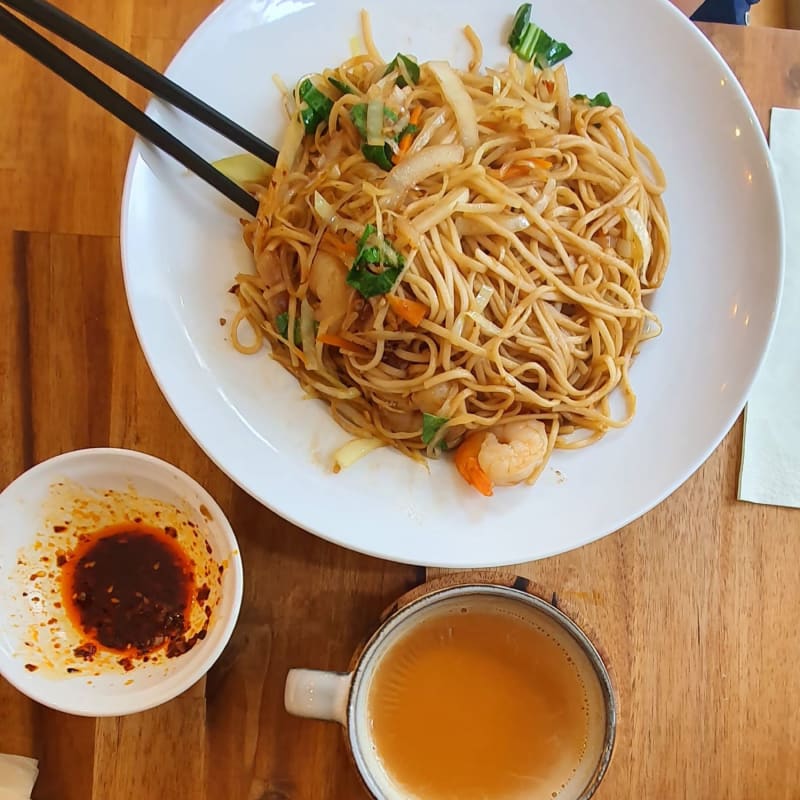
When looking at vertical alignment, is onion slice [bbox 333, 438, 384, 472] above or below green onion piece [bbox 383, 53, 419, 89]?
below

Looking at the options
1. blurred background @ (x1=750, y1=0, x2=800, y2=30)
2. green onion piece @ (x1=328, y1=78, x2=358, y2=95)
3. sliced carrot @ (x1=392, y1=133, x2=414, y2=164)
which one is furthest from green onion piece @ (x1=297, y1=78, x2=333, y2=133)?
blurred background @ (x1=750, y1=0, x2=800, y2=30)

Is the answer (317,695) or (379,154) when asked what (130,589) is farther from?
(379,154)

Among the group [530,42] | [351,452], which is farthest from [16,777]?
[530,42]

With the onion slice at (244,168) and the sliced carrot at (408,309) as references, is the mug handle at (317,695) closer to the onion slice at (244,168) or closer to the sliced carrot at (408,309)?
the sliced carrot at (408,309)

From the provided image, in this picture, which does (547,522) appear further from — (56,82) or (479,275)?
(56,82)

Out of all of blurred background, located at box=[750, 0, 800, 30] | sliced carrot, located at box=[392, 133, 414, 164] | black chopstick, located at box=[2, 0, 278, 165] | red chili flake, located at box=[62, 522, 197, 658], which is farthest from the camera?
blurred background, located at box=[750, 0, 800, 30]

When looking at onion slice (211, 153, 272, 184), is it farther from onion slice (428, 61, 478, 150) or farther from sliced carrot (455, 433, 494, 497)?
sliced carrot (455, 433, 494, 497)
